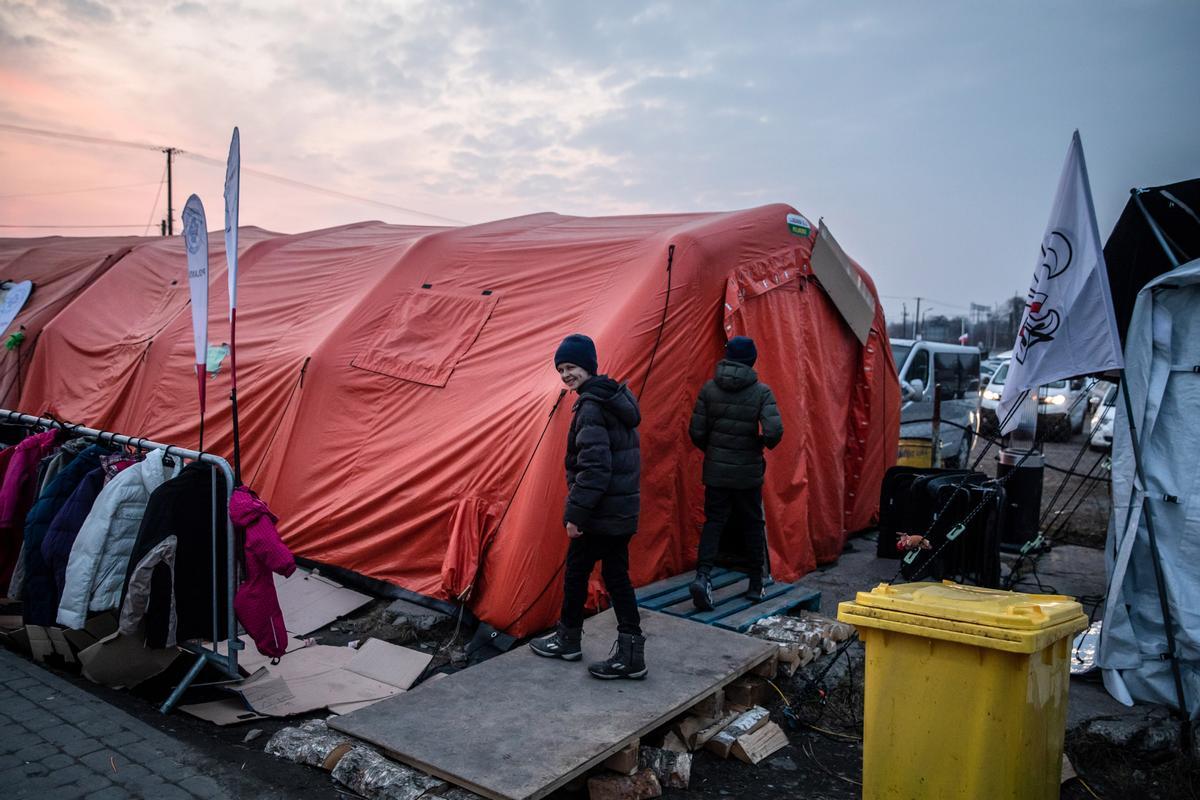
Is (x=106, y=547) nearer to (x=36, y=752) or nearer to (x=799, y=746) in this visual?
(x=36, y=752)

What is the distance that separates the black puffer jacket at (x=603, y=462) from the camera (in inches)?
183

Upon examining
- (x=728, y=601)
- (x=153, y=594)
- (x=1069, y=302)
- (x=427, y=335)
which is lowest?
(x=728, y=601)

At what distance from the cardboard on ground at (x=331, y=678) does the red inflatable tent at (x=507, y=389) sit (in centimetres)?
62

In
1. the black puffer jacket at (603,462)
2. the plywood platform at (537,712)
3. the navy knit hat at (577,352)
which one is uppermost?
the navy knit hat at (577,352)

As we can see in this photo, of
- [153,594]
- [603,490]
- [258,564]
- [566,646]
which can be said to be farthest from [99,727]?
[603,490]

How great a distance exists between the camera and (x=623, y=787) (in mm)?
4098

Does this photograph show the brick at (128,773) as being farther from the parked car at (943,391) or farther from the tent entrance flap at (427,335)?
the parked car at (943,391)

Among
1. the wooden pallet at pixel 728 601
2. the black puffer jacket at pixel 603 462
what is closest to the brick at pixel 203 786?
the black puffer jacket at pixel 603 462

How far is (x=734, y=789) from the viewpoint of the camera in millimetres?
4379

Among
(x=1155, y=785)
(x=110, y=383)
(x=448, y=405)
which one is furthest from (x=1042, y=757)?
(x=110, y=383)

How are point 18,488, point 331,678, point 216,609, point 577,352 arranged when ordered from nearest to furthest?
point 577,352, point 216,609, point 331,678, point 18,488

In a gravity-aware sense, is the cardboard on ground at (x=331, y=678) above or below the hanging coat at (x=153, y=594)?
below

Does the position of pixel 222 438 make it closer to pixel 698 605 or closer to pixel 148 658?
pixel 148 658

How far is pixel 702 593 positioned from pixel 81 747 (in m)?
3.67
